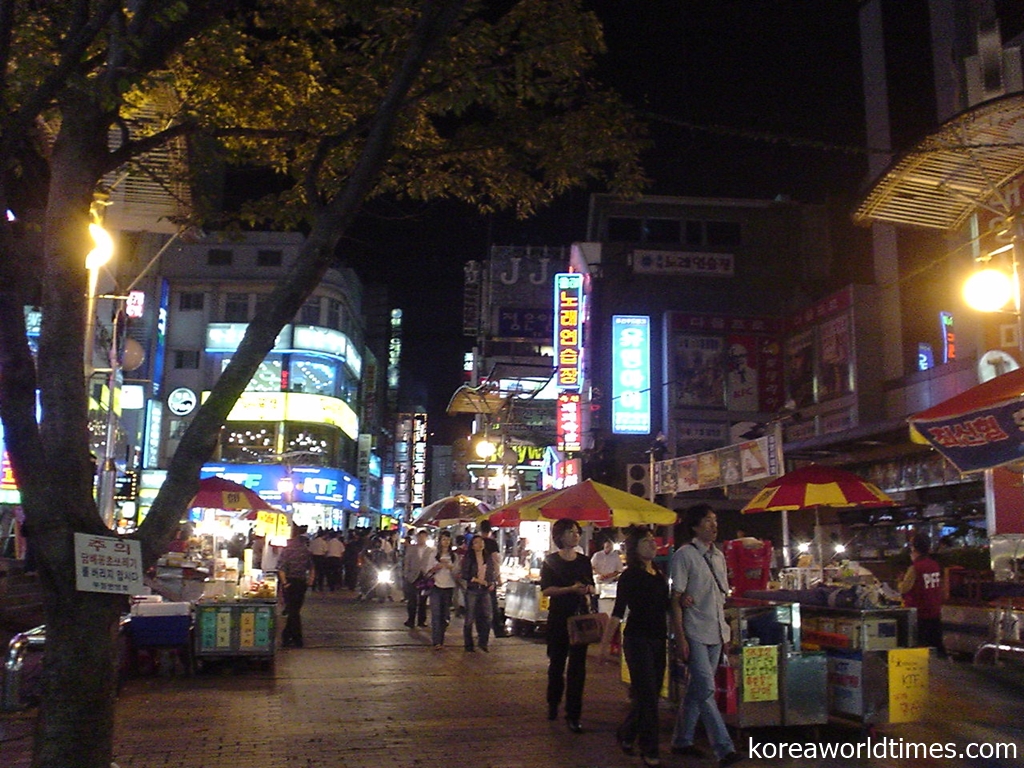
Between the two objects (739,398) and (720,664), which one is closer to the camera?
(720,664)

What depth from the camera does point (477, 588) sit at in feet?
44.0

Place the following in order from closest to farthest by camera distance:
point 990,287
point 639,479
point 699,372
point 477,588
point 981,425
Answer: point 981,425 → point 990,287 → point 477,588 → point 639,479 → point 699,372

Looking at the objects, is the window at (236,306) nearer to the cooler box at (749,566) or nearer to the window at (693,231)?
the window at (693,231)

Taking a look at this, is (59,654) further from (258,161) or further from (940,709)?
(940,709)

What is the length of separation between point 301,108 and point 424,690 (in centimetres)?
606

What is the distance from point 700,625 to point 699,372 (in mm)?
23780

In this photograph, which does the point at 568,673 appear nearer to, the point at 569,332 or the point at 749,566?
the point at 749,566

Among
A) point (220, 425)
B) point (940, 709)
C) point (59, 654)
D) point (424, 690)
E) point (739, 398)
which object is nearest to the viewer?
point (59, 654)

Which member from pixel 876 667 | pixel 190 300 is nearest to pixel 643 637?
pixel 876 667

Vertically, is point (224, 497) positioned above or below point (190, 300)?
below

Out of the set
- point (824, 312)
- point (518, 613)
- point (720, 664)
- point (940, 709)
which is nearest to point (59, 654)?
point (720, 664)

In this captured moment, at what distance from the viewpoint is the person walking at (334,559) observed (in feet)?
92.0

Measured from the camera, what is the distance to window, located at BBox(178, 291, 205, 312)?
51406mm

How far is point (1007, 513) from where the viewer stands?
13.9 metres
